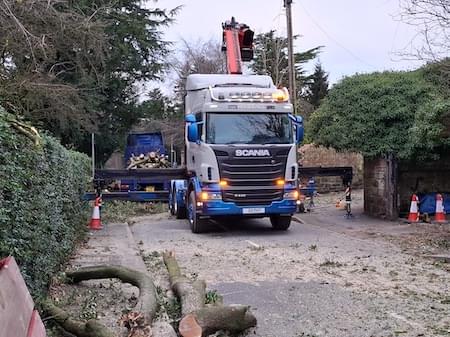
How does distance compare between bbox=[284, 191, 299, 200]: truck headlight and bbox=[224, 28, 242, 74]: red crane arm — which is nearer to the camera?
bbox=[284, 191, 299, 200]: truck headlight

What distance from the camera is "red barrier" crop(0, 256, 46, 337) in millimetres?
3229

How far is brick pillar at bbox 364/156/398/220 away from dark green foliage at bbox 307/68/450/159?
574 mm

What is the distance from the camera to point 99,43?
16.3 meters

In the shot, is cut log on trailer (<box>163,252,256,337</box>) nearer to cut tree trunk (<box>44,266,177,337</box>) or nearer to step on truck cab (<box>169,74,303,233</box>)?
cut tree trunk (<box>44,266,177,337</box>)

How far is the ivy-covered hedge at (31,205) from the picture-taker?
4.54 m

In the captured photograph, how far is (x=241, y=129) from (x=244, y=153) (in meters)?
0.64

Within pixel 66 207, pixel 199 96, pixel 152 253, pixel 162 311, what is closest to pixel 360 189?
pixel 199 96

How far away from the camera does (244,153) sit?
13320mm

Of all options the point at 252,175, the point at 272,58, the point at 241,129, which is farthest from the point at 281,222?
the point at 272,58

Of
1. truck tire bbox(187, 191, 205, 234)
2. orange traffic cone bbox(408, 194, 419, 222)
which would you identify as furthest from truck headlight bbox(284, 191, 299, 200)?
orange traffic cone bbox(408, 194, 419, 222)

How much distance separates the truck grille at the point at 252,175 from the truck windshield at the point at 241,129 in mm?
312

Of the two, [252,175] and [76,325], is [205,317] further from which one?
[252,175]

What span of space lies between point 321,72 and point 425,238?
1542 inches

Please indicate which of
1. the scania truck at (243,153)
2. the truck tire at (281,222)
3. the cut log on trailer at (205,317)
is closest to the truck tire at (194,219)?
the scania truck at (243,153)
